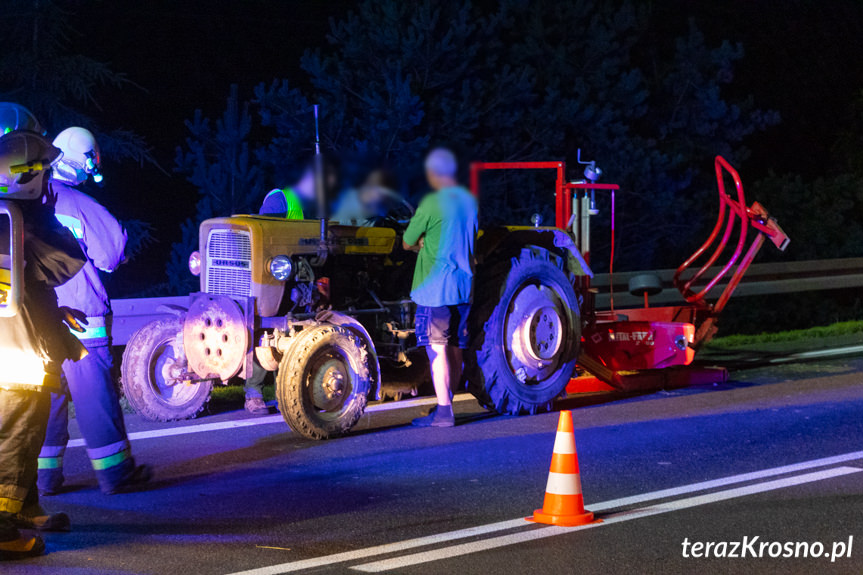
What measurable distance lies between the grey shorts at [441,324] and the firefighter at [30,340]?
137 inches

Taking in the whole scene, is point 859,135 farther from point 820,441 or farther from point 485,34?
point 820,441

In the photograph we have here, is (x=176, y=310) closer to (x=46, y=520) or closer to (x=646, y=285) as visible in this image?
(x=46, y=520)

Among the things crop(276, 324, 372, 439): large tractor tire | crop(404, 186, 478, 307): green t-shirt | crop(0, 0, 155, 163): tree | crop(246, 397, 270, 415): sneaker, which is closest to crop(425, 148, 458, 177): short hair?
crop(404, 186, 478, 307): green t-shirt

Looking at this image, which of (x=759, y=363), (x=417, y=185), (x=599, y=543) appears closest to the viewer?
(x=599, y=543)

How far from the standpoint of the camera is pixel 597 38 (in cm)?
2112

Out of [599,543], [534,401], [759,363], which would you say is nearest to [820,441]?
[534,401]

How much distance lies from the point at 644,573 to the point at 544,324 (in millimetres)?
4882

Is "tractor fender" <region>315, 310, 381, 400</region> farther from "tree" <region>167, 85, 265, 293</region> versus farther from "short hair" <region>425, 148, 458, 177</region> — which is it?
"tree" <region>167, 85, 265, 293</region>

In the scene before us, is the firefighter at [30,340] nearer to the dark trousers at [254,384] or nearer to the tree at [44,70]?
the dark trousers at [254,384]

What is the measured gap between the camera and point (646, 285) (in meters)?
12.0

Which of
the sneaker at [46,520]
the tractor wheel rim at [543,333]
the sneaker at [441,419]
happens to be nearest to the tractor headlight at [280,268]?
the sneaker at [441,419]

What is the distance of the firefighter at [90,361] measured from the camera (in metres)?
7.14

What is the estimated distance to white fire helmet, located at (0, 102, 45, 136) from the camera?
6.78m

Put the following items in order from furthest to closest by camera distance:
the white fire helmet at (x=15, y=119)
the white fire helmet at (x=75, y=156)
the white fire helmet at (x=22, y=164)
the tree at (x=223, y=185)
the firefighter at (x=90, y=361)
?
1. the tree at (x=223, y=185)
2. the white fire helmet at (x=75, y=156)
3. the firefighter at (x=90, y=361)
4. the white fire helmet at (x=15, y=119)
5. the white fire helmet at (x=22, y=164)
